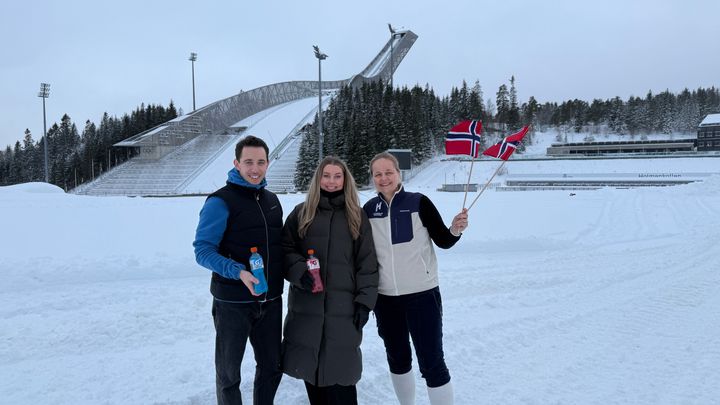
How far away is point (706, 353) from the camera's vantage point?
3.95m

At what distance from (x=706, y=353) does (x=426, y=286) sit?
115 inches

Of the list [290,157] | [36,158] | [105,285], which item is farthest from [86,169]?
[105,285]

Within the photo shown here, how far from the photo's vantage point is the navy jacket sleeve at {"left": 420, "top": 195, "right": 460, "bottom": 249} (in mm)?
2873

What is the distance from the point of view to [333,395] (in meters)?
2.74

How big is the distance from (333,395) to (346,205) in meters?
1.14

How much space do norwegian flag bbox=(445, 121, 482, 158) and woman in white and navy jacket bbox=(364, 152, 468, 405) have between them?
2.68 feet

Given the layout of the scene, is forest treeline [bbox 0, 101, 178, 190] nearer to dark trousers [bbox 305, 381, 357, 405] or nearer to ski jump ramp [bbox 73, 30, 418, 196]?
ski jump ramp [bbox 73, 30, 418, 196]

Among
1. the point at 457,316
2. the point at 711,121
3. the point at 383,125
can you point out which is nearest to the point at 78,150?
the point at 383,125

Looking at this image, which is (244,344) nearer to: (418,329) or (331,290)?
(331,290)

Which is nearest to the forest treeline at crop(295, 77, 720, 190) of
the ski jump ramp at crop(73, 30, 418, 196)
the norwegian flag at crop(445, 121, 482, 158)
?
the ski jump ramp at crop(73, 30, 418, 196)

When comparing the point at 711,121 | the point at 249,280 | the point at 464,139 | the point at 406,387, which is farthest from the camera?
the point at 711,121

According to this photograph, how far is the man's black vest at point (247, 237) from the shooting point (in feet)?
8.38

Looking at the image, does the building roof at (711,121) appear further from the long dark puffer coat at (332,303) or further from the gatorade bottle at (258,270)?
the gatorade bottle at (258,270)

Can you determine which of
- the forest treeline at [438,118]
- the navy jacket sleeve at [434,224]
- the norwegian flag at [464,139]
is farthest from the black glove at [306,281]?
the forest treeline at [438,118]
